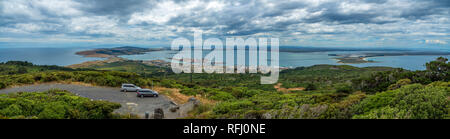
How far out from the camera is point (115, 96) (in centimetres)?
1348

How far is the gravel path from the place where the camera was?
37.9 feet

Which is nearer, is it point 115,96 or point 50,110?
point 50,110

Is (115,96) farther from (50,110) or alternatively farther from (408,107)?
(408,107)

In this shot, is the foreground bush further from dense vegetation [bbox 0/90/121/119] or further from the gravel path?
the gravel path

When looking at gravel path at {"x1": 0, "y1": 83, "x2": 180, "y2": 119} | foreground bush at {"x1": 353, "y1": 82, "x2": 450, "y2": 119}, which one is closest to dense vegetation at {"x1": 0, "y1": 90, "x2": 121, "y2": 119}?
gravel path at {"x1": 0, "y1": 83, "x2": 180, "y2": 119}

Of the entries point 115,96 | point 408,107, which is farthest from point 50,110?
point 408,107

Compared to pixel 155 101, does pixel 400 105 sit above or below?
above

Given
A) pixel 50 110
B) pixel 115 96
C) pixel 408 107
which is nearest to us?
pixel 408 107
